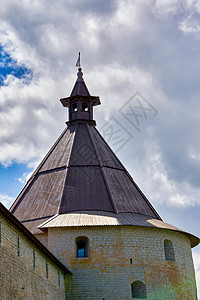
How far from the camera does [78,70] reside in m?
37.2

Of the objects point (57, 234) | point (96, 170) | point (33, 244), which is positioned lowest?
point (33, 244)

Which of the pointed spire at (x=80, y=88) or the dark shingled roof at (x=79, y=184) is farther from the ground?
the pointed spire at (x=80, y=88)

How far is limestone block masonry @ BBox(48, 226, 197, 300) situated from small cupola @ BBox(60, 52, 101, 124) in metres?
11.2

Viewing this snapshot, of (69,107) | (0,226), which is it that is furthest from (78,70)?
(0,226)

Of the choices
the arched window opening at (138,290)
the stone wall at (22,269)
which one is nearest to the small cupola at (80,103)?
the arched window opening at (138,290)

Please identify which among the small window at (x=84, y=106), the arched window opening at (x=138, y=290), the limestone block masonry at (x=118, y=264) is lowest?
the arched window opening at (x=138, y=290)

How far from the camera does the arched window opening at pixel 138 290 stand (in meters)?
23.1

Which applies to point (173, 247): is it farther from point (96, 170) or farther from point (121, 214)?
point (96, 170)

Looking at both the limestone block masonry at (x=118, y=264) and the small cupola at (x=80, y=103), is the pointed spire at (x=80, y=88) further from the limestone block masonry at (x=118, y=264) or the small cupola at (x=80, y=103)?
the limestone block masonry at (x=118, y=264)

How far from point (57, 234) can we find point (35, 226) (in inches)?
78.6

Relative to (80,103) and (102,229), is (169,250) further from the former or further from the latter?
(80,103)

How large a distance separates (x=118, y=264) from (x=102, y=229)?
2023 mm

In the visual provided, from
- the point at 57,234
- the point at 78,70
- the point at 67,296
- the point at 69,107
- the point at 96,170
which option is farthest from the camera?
the point at 78,70

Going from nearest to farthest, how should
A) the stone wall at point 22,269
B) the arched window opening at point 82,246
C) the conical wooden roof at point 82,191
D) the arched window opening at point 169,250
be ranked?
the stone wall at point 22,269, the arched window opening at point 82,246, the arched window opening at point 169,250, the conical wooden roof at point 82,191
